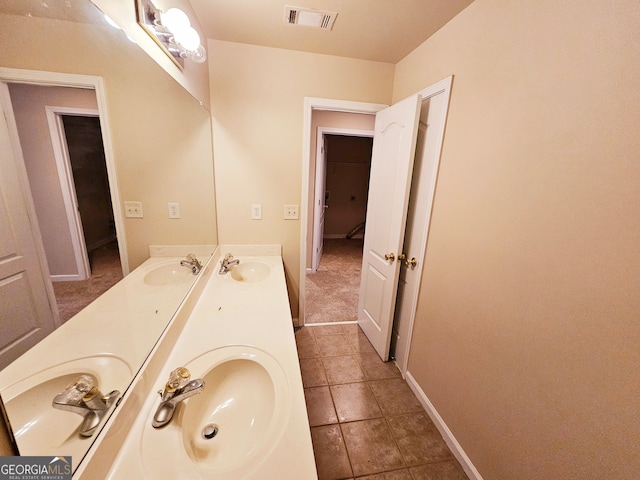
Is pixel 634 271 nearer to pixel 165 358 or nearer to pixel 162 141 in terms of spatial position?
pixel 165 358

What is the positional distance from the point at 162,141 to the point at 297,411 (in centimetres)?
119

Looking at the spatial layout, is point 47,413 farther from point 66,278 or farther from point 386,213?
point 386,213

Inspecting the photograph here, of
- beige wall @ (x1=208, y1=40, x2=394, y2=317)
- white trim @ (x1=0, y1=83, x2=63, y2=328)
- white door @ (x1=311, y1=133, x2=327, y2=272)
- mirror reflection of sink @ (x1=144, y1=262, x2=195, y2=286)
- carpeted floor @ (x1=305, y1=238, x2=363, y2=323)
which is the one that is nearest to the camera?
white trim @ (x1=0, y1=83, x2=63, y2=328)

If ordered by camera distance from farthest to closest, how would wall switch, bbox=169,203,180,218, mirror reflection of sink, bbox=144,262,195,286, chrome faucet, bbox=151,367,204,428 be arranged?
wall switch, bbox=169,203,180,218
mirror reflection of sink, bbox=144,262,195,286
chrome faucet, bbox=151,367,204,428

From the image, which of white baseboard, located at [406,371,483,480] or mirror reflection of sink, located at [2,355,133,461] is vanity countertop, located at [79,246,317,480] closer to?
mirror reflection of sink, located at [2,355,133,461]

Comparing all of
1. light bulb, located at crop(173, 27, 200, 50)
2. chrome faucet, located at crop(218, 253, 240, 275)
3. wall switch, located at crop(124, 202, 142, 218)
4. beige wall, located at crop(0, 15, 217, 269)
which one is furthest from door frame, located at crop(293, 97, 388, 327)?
wall switch, located at crop(124, 202, 142, 218)

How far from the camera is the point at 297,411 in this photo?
0.74 m

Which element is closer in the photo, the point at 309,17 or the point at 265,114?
the point at 309,17

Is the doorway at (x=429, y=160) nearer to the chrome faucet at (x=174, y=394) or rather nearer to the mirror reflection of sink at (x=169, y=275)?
the mirror reflection of sink at (x=169, y=275)

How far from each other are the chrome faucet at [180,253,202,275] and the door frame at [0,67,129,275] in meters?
0.60

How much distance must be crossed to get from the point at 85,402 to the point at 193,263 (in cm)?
90

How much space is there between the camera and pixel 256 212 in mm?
2021

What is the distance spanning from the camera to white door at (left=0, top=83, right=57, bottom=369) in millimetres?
365
